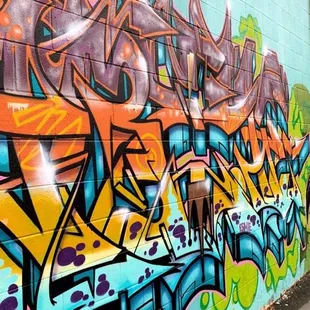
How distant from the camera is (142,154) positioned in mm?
3197

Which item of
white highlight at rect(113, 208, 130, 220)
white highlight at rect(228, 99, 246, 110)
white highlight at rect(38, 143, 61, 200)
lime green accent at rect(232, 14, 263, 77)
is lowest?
white highlight at rect(113, 208, 130, 220)

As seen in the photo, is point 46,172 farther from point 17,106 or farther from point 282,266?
point 282,266

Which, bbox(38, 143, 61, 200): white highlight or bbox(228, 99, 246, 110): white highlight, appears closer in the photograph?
bbox(38, 143, 61, 200): white highlight

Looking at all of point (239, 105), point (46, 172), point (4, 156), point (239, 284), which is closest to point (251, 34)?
point (239, 105)

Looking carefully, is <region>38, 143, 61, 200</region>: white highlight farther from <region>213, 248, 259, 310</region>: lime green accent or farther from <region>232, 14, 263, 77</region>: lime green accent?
<region>232, 14, 263, 77</region>: lime green accent

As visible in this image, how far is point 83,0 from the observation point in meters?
2.77

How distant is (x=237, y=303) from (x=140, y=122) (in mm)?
2292

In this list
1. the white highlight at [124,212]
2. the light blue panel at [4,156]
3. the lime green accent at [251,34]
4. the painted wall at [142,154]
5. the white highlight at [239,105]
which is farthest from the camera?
the lime green accent at [251,34]

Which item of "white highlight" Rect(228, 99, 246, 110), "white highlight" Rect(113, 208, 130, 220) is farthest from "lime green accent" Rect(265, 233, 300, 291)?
"white highlight" Rect(113, 208, 130, 220)

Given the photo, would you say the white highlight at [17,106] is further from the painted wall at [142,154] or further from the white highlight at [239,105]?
the white highlight at [239,105]

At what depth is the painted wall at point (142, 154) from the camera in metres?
2.39

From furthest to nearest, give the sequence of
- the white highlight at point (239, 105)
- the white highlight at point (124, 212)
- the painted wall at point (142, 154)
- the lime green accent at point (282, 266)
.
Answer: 1. the lime green accent at point (282, 266)
2. the white highlight at point (239, 105)
3. the white highlight at point (124, 212)
4. the painted wall at point (142, 154)

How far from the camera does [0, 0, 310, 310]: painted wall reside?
239 centimetres

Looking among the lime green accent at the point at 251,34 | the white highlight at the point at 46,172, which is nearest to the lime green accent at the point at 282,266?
the lime green accent at the point at 251,34
